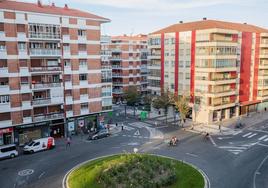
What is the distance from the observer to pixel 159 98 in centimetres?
6053

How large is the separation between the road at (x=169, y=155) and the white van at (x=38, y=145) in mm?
989

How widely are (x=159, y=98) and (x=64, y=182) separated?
3565cm

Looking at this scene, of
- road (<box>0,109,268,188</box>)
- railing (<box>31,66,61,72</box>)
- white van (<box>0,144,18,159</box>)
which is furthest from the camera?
railing (<box>31,66,61,72</box>)

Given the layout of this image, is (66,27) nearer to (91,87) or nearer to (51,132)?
(91,87)

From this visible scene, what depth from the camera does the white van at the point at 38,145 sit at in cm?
3950

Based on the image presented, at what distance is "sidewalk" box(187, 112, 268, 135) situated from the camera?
5144cm

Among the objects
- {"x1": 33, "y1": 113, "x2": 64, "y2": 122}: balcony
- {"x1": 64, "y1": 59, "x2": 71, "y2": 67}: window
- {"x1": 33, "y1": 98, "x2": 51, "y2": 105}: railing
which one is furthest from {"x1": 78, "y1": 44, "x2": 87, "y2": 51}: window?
{"x1": 33, "y1": 113, "x2": 64, "y2": 122}: balcony

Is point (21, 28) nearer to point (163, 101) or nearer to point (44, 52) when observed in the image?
point (44, 52)

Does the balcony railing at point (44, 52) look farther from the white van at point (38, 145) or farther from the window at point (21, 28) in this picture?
the white van at point (38, 145)

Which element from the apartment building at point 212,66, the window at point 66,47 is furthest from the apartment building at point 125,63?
the window at point 66,47

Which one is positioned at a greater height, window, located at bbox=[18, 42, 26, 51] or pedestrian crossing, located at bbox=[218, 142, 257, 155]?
window, located at bbox=[18, 42, 26, 51]

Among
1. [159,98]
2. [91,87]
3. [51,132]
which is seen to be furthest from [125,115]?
[51,132]

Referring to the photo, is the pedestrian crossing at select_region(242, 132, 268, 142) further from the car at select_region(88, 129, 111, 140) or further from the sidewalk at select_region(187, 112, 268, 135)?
the car at select_region(88, 129, 111, 140)

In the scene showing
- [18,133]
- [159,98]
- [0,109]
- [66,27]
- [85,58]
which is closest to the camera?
[0,109]
